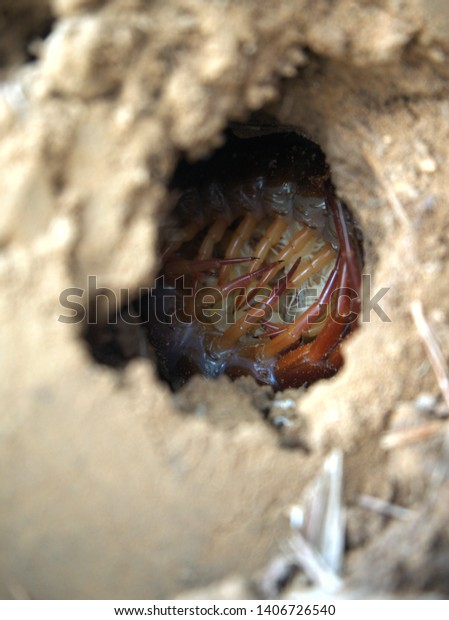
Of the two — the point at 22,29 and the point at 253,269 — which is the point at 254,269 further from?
the point at 22,29

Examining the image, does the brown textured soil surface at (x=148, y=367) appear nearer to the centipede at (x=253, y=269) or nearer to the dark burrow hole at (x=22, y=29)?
the dark burrow hole at (x=22, y=29)

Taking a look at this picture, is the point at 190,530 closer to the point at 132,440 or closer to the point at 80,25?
the point at 132,440

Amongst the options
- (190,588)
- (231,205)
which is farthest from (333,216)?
(190,588)
